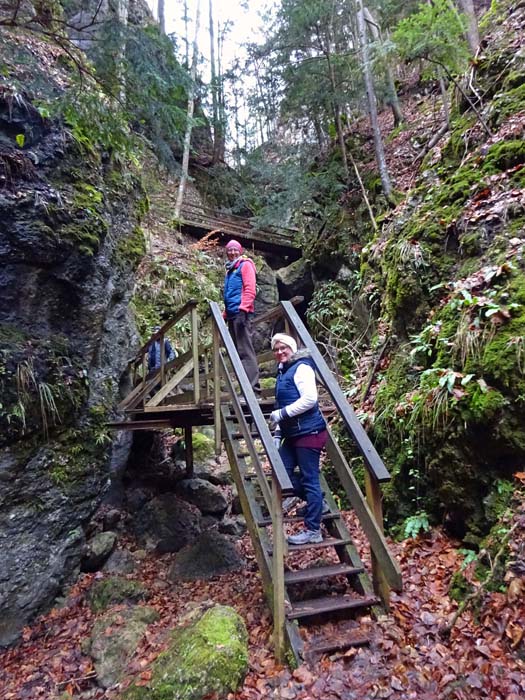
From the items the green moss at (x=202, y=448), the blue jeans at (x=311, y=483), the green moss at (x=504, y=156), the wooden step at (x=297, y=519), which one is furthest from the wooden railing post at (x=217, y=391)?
the green moss at (x=202, y=448)

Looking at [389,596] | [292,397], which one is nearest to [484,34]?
[292,397]

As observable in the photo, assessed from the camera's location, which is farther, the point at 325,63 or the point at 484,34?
the point at 325,63

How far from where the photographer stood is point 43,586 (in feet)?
18.8

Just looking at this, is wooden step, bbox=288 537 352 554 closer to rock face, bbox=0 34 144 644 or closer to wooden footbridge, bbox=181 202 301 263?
rock face, bbox=0 34 144 644

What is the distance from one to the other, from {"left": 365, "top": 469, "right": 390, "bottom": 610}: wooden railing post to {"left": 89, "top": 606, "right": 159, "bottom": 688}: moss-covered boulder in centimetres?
Result: 260

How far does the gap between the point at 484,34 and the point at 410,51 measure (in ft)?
11.9

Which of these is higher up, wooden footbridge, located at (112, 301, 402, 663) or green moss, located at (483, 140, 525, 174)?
green moss, located at (483, 140, 525, 174)

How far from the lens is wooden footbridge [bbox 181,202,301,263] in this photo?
18.5m

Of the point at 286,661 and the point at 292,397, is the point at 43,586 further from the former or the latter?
the point at 292,397

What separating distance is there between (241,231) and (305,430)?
54.3 feet

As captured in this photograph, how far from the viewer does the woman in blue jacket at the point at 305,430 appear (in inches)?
159

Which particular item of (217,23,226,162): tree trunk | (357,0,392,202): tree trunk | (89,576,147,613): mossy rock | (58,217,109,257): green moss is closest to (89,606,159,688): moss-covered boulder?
(89,576,147,613): mossy rock

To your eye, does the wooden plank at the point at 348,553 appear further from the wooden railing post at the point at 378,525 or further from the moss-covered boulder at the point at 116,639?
the moss-covered boulder at the point at 116,639

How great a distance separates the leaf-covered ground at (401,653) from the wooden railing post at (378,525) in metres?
0.16
